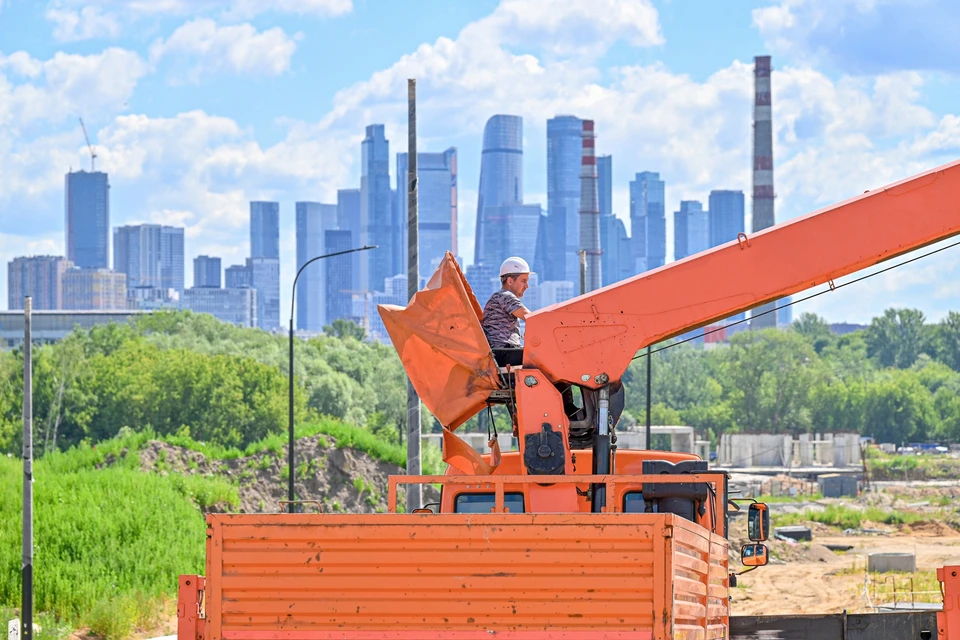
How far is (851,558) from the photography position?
1661 inches

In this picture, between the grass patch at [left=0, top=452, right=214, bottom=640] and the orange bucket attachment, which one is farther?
the grass patch at [left=0, top=452, right=214, bottom=640]

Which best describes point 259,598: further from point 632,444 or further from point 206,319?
point 206,319

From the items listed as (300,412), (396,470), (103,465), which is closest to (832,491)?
(300,412)

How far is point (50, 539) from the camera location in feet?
90.4

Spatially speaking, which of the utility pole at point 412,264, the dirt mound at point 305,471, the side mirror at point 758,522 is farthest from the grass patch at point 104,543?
the side mirror at point 758,522

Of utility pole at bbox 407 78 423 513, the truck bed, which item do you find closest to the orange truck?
the truck bed

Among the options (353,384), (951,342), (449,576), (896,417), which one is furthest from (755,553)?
(951,342)

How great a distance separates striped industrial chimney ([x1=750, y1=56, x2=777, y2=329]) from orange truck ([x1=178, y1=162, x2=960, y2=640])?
135 m

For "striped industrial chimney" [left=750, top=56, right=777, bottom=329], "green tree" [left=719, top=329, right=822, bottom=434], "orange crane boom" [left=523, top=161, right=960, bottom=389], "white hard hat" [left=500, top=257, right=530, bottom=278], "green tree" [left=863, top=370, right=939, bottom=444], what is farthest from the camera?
"striped industrial chimney" [left=750, top=56, right=777, bottom=329]

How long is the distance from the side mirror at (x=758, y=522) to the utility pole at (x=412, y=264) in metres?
9.83

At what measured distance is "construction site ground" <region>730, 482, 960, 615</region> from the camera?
29375 mm

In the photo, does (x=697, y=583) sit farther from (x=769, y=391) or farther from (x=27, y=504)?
(x=769, y=391)

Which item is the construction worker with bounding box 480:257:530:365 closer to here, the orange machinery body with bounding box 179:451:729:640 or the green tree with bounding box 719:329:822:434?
the orange machinery body with bounding box 179:451:729:640

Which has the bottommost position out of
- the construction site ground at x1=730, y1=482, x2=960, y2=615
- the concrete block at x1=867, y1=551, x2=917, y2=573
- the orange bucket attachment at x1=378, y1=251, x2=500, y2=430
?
the construction site ground at x1=730, y1=482, x2=960, y2=615
